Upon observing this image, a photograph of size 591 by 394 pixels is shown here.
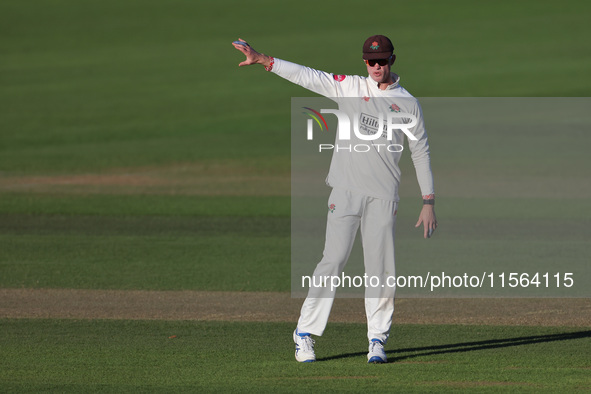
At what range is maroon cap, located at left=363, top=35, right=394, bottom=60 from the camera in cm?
756

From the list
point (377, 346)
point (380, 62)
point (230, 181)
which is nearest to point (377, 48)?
point (380, 62)

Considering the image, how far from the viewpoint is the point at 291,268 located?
12.9 metres

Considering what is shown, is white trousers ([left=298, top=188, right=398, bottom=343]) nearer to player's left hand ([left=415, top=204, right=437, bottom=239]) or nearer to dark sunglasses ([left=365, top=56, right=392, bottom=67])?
player's left hand ([left=415, top=204, right=437, bottom=239])

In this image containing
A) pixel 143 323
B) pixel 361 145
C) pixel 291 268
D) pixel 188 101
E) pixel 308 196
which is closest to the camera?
pixel 361 145

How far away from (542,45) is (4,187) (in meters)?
27.6

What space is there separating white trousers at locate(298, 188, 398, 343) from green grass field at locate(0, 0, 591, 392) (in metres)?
0.35

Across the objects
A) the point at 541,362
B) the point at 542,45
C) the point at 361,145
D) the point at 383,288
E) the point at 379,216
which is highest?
the point at 542,45

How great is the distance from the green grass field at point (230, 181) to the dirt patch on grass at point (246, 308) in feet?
1.23

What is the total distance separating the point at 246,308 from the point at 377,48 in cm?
368

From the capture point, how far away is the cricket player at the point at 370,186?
304 inches

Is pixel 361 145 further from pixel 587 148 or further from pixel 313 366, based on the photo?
pixel 587 148

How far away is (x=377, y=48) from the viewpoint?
298 inches

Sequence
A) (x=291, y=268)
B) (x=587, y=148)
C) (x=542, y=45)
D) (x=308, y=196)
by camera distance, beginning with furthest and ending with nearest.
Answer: (x=542, y=45)
(x=587, y=148)
(x=308, y=196)
(x=291, y=268)

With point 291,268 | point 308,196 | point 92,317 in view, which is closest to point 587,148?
point 308,196
